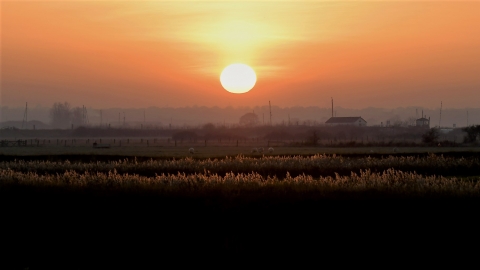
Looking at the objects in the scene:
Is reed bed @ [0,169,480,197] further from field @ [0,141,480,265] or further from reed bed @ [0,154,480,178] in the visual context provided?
reed bed @ [0,154,480,178]

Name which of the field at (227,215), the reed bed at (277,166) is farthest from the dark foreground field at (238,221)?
the reed bed at (277,166)

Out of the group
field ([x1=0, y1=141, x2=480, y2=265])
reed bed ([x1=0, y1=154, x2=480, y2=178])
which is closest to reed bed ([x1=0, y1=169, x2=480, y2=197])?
field ([x1=0, y1=141, x2=480, y2=265])

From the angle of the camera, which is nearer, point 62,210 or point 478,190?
point 478,190

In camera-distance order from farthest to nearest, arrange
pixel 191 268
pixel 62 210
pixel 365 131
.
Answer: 1. pixel 365 131
2. pixel 62 210
3. pixel 191 268

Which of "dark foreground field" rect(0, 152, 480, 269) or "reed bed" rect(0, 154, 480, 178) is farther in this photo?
"reed bed" rect(0, 154, 480, 178)

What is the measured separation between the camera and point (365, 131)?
174 meters

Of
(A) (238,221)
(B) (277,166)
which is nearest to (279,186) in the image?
(A) (238,221)

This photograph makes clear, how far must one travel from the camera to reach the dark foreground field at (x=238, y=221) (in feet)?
58.9

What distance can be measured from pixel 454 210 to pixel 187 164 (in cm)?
2325

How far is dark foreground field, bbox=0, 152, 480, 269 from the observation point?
17953mm

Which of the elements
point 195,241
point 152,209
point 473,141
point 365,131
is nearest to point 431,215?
point 195,241

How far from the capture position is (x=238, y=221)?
61.6 feet

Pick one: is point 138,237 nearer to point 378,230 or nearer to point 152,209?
point 152,209

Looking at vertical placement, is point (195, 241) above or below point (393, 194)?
below
